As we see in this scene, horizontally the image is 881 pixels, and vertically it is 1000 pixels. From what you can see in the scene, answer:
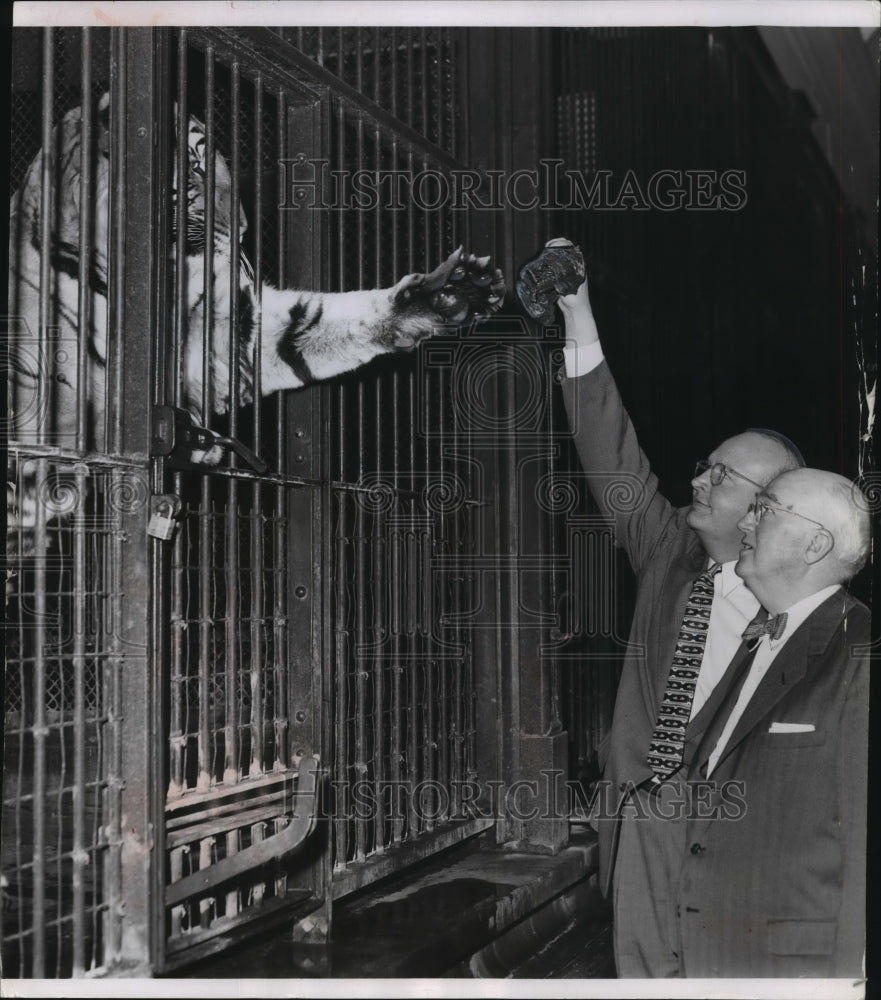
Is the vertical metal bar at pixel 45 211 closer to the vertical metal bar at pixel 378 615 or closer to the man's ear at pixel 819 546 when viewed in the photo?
the vertical metal bar at pixel 378 615

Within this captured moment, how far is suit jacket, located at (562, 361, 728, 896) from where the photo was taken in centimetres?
362

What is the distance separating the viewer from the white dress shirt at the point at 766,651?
3430mm

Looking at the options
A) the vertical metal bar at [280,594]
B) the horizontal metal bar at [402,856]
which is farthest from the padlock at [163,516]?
the horizontal metal bar at [402,856]

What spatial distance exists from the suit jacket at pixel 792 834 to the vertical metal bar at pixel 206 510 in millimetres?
1377

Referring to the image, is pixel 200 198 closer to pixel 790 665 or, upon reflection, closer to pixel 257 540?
pixel 257 540

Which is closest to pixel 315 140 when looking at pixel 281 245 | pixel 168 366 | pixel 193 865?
pixel 281 245

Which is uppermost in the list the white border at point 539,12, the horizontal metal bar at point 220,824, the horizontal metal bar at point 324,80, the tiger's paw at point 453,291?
the white border at point 539,12

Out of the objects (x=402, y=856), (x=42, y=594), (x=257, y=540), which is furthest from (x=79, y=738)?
(x=402, y=856)

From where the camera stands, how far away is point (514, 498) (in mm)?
4496

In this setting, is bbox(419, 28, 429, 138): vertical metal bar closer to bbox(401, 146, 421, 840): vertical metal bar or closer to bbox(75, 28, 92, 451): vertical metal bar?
bbox(401, 146, 421, 840): vertical metal bar

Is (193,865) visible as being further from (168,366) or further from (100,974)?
(168,366)

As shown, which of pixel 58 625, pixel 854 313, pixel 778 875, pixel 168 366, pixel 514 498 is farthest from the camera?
pixel 514 498

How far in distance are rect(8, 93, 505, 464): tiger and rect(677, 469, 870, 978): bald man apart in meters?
1.19

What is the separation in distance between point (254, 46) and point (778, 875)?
8.90 ft
